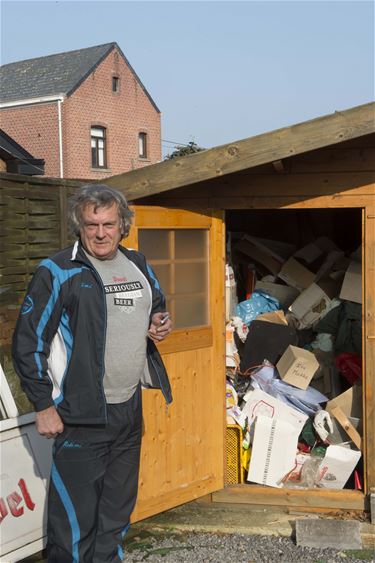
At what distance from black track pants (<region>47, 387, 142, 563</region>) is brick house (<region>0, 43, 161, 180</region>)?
28.0 m

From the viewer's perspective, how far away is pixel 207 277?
17.5 ft

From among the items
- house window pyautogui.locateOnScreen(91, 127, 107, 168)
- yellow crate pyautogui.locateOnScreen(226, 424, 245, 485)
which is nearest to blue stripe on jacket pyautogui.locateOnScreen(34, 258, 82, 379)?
yellow crate pyautogui.locateOnScreen(226, 424, 245, 485)

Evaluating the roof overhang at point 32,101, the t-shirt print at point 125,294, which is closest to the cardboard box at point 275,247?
the t-shirt print at point 125,294

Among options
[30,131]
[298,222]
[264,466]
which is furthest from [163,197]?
[30,131]

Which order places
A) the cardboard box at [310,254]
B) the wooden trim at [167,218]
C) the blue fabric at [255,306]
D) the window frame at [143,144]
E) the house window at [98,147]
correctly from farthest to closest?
the window frame at [143,144] < the house window at [98,147] < the cardboard box at [310,254] < the blue fabric at [255,306] < the wooden trim at [167,218]

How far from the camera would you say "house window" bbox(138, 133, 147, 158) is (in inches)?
1409

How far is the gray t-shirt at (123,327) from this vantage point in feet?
11.1

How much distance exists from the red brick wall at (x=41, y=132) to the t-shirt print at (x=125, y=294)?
94.0ft

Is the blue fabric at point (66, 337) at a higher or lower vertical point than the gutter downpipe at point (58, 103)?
lower

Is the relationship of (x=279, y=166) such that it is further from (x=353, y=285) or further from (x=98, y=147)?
(x=98, y=147)

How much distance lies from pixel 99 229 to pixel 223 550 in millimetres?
2497

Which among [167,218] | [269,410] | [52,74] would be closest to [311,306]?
[269,410]

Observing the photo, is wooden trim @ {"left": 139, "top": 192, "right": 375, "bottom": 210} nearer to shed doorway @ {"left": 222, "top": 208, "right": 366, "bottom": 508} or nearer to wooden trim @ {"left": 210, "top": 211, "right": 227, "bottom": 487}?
wooden trim @ {"left": 210, "top": 211, "right": 227, "bottom": 487}

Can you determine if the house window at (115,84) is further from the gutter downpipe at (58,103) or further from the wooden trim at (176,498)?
the wooden trim at (176,498)
